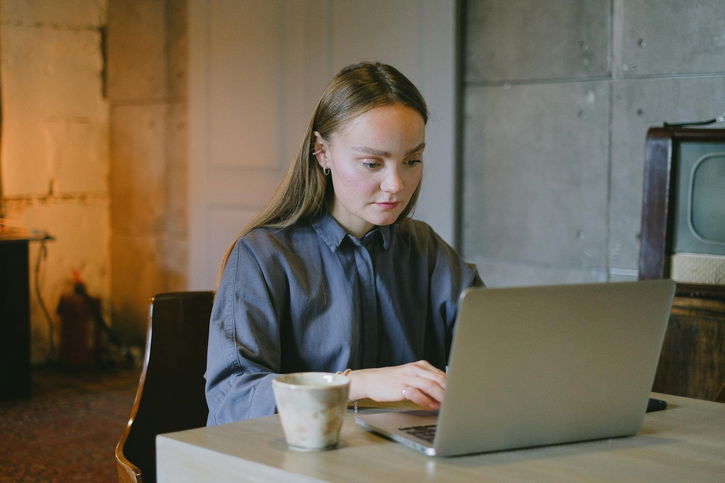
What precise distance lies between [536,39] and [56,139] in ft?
9.49

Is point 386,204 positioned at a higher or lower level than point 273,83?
lower

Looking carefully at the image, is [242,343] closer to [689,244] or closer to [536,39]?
[689,244]

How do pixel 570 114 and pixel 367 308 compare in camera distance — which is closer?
pixel 367 308

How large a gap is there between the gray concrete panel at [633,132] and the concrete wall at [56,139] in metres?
3.13

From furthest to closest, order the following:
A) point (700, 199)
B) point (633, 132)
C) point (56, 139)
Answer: point (56, 139)
point (633, 132)
point (700, 199)

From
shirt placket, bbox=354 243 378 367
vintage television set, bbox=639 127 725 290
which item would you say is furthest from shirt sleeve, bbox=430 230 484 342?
vintage television set, bbox=639 127 725 290

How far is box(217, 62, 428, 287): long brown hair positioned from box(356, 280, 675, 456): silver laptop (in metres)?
0.61

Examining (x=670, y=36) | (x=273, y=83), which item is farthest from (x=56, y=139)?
(x=670, y=36)

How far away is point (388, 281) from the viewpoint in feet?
6.13

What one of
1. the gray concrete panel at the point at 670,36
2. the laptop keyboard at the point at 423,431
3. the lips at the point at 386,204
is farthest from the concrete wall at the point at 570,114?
the laptop keyboard at the point at 423,431

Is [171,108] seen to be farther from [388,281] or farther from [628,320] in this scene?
[628,320]

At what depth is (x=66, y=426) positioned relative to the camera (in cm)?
406

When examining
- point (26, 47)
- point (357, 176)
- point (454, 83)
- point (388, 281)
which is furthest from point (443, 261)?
point (26, 47)

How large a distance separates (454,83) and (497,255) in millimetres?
709
